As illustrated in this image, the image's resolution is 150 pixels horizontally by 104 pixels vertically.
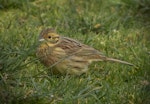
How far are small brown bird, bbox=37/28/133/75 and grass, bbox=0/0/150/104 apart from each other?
134 millimetres

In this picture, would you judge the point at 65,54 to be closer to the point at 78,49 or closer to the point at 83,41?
the point at 78,49

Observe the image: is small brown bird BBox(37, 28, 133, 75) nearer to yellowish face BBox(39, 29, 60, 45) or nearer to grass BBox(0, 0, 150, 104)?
yellowish face BBox(39, 29, 60, 45)

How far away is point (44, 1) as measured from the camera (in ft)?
34.8

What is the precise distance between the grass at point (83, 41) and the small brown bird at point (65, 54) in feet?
0.44

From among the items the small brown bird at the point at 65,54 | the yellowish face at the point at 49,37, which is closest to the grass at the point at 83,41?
the small brown bird at the point at 65,54

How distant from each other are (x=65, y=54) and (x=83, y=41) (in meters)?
1.05

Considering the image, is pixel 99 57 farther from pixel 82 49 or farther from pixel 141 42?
pixel 141 42

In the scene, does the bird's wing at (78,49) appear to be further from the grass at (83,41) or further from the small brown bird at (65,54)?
the grass at (83,41)

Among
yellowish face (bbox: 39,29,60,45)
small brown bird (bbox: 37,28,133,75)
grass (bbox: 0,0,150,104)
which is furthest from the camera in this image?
yellowish face (bbox: 39,29,60,45)

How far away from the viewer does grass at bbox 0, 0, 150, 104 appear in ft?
22.8

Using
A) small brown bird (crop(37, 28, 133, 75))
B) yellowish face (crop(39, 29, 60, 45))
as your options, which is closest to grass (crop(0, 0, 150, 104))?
small brown bird (crop(37, 28, 133, 75))

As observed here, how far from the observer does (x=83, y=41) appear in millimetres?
9172

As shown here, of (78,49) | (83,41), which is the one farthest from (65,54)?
(83,41)

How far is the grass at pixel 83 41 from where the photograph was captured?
695cm
